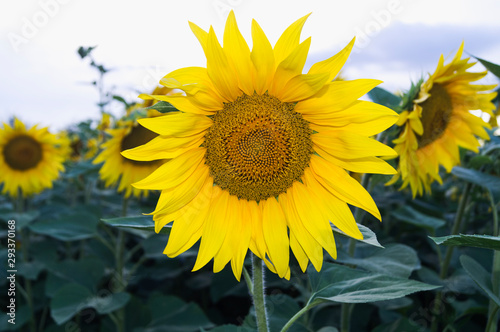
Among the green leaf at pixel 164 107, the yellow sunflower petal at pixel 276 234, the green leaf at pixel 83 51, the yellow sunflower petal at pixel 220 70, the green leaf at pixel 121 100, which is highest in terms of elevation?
the green leaf at pixel 83 51

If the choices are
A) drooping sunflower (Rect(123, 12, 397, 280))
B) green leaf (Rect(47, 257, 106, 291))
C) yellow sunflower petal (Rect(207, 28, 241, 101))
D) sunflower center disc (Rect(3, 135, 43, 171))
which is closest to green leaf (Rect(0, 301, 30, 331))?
green leaf (Rect(47, 257, 106, 291))

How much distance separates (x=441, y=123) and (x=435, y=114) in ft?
0.49

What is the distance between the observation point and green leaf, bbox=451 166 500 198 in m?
1.90

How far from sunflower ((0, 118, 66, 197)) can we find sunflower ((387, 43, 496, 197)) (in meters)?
3.23

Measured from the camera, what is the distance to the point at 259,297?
1.25 m

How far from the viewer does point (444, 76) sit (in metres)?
1.98

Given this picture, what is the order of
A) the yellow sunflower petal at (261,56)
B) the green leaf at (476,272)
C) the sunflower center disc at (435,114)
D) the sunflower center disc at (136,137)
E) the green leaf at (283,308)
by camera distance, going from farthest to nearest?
the sunflower center disc at (136,137), the sunflower center disc at (435,114), the green leaf at (283,308), the green leaf at (476,272), the yellow sunflower petal at (261,56)

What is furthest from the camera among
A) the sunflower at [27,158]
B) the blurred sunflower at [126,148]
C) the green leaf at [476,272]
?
the sunflower at [27,158]

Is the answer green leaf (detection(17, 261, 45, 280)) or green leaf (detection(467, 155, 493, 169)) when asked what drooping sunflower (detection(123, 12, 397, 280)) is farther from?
green leaf (detection(17, 261, 45, 280))

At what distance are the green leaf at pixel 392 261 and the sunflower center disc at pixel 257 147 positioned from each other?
19.9 inches

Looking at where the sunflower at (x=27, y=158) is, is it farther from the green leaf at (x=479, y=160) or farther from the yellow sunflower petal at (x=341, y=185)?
the green leaf at (x=479, y=160)

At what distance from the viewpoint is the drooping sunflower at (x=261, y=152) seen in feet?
3.56

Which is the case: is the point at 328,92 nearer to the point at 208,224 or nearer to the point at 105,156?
the point at 208,224

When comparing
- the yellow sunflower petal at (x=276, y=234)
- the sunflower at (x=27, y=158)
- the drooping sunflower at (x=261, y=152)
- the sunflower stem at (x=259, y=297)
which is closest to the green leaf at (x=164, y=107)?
the drooping sunflower at (x=261, y=152)
